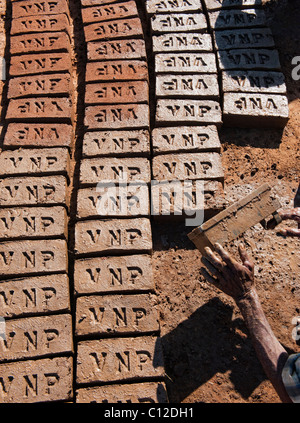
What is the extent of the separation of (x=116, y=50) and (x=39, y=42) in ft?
3.64

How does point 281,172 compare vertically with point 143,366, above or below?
above

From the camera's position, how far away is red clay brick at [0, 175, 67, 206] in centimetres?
532

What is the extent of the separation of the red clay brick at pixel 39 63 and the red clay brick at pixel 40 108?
1.75ft

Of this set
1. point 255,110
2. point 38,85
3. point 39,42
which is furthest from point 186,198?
point 39,42

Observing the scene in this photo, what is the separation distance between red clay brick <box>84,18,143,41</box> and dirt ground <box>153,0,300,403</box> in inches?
79.4

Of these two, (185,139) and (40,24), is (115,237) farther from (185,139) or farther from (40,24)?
(40,24)

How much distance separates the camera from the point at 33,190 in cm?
539

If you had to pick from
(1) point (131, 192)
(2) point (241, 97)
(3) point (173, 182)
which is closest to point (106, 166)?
(1) point (131, 192)

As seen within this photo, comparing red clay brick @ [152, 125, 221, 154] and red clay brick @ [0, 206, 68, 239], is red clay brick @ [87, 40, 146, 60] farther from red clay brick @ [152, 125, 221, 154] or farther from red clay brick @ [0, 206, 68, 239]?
red clay brick @ [0, 206, 68, 239]

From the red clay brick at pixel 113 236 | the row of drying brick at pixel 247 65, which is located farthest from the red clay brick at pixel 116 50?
the red clay brick at pixel 113 236

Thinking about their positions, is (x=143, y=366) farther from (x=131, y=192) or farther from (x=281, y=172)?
(x=281, y=172)
